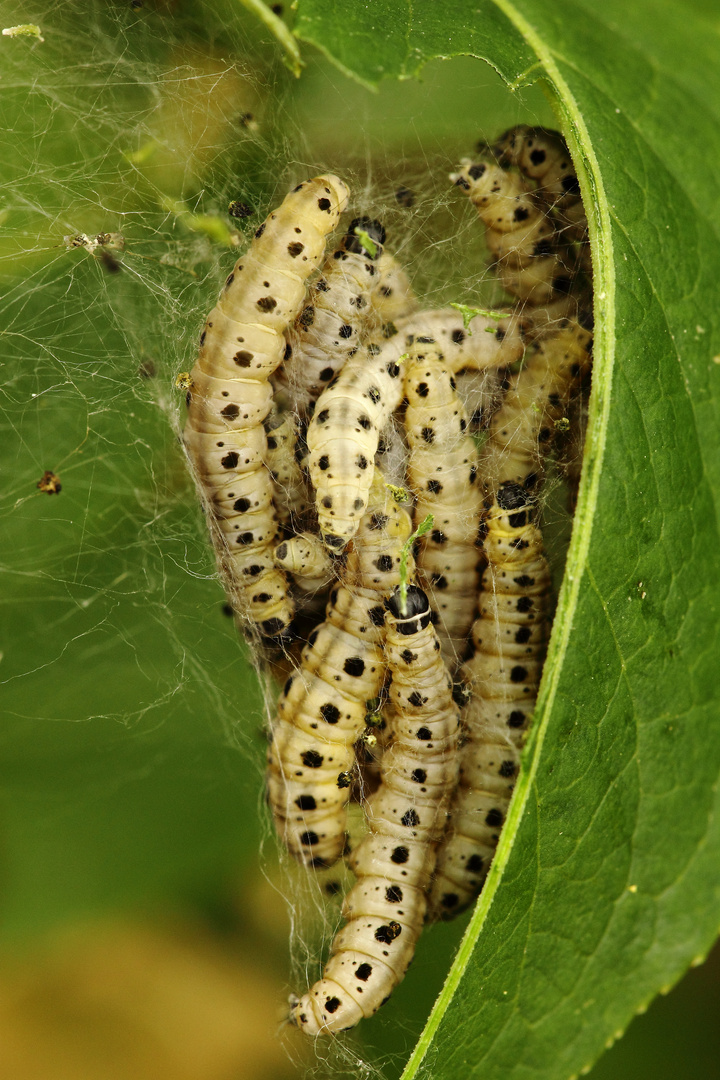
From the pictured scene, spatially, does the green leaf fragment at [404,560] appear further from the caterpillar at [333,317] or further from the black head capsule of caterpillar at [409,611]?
the caterpillar at [333,317]

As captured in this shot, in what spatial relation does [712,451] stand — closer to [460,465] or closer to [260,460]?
[460,465]

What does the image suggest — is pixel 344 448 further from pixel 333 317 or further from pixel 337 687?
pixel 337 687

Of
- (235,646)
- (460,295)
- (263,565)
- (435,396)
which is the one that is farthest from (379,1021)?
(460,295)

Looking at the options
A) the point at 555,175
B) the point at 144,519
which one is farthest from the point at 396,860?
the point at 555,175

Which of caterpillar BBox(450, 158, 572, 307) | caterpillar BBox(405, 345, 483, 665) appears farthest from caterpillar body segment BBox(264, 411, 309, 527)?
caterpillar BBox(450, 158, 572, 307)

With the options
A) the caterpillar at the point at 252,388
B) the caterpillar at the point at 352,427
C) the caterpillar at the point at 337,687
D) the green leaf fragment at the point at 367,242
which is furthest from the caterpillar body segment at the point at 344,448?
the green leaf fragment at the point at 367,242

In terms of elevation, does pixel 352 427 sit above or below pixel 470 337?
below
